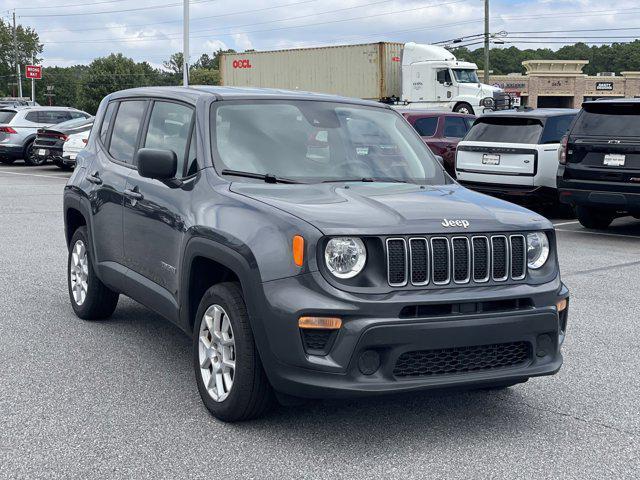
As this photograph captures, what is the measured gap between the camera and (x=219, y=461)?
4.31 meters

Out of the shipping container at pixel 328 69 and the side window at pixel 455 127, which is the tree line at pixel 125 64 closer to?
the shipping container at pixel 328 69

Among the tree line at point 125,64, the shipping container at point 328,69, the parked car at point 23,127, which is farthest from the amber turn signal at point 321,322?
the tree line at point 125,64

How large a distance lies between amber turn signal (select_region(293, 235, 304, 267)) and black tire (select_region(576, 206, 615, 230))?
9.96 metres

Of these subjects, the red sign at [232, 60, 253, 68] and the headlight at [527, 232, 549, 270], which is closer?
the headlight at [527, 232, 549, 270]

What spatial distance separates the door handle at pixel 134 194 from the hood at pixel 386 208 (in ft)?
3.41

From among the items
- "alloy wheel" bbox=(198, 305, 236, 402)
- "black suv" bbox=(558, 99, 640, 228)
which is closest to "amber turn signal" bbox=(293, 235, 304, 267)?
"alloy wheel" bbox=(198, 305, 236, 402)

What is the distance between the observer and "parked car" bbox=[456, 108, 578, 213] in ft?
46.6

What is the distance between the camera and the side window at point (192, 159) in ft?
18.0

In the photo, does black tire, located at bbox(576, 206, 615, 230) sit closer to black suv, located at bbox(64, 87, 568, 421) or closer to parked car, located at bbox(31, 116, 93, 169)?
black suv, located at bbox(64, 87, 568, 421)

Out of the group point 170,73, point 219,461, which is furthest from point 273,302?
point 170,73

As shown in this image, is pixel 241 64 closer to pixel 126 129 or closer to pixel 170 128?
pixel 126 129

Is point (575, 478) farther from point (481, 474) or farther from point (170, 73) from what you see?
point (170, 73)

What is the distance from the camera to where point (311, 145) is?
5.59 metres

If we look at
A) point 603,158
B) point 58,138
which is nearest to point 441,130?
point 603,158
